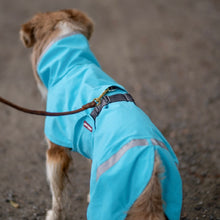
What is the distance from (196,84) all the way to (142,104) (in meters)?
1.16

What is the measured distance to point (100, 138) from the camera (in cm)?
179

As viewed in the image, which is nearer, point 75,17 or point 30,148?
point 75,17

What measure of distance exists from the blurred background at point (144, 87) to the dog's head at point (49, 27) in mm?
1469

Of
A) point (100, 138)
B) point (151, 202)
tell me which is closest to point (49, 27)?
point (100, 138)

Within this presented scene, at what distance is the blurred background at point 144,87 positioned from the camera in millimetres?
3154

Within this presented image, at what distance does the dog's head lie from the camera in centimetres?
282

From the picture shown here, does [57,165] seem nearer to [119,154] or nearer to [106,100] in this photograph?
[106,100]

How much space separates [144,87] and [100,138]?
3247 mm

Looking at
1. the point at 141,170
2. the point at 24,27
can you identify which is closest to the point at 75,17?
the point at 24,27

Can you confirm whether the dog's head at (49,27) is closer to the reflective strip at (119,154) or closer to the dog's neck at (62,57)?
the dog's neck at (62,57)

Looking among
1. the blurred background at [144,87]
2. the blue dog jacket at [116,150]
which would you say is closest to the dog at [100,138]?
the blue dog jacket at [116,150]

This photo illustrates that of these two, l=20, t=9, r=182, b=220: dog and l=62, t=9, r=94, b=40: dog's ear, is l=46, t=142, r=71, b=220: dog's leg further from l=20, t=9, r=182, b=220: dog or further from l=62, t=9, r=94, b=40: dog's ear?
l=62, t=9, r=94, b=40: dog's ear

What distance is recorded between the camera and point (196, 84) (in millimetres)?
4910

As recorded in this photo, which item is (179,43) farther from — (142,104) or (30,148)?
(30,148)
